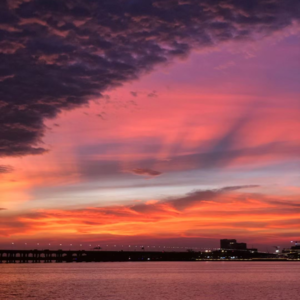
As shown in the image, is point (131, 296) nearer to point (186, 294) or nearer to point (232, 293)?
point (186, 294)

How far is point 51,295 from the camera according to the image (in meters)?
110

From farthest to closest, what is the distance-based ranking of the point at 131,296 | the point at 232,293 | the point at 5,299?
1. the point at 232,293
2. the point at 131,296
3. the point at 5,299

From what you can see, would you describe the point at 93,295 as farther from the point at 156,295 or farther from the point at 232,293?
the point at 232,293

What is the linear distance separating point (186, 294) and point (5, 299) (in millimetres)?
39071

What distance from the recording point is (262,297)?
346 ft

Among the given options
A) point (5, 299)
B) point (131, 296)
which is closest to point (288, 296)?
point (131, 296)

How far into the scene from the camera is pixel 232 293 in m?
114

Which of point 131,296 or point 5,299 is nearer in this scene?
point 5,299

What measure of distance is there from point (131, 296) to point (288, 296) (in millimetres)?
34108

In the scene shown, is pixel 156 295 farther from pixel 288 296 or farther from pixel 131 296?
pixel 288 296

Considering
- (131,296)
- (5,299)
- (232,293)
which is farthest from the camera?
(232,293)

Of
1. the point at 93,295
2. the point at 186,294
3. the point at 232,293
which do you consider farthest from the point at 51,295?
the point at 232,293

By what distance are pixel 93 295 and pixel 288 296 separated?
42.6 m

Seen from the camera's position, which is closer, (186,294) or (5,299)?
(5,299)
